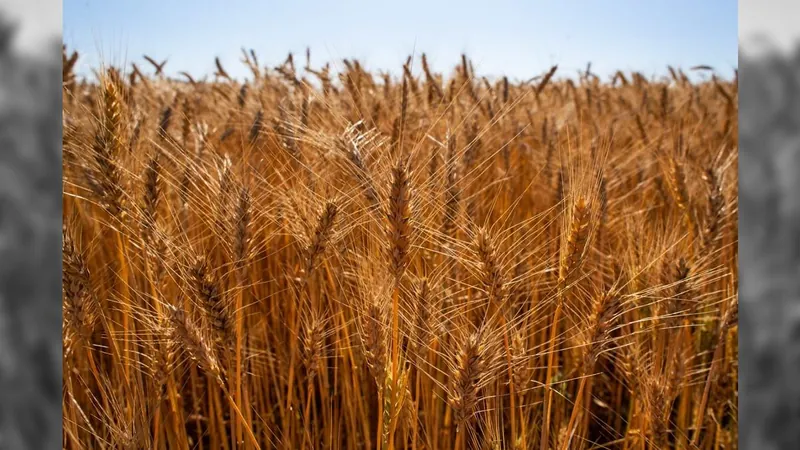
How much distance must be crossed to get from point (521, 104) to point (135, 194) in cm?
224

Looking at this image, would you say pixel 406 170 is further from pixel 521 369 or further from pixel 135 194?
pixel 135 194
